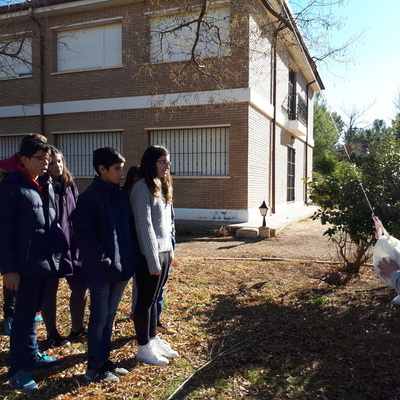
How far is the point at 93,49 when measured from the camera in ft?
41.5

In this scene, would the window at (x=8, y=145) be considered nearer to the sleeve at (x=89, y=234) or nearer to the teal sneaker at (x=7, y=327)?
the teal sneaker at (x=7, y=327)

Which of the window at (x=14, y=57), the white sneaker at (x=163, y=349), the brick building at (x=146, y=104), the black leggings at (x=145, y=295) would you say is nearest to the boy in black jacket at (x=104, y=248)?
the black leggings at (x=145, y=295)

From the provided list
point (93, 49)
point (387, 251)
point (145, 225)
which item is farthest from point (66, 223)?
point (93, 49)

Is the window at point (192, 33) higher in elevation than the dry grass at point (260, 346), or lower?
higher

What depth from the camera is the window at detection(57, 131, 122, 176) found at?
12828 mm

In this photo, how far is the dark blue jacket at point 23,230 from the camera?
277 cm

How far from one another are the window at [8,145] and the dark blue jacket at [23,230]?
12221mm

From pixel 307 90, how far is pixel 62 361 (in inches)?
822

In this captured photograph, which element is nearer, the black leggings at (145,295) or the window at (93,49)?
the black leggings at (145,295)

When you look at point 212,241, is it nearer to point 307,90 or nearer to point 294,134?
point 294,134

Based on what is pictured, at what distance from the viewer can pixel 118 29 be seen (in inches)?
487

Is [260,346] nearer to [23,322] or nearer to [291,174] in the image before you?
[23,322]

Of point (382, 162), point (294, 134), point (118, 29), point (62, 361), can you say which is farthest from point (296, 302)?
point (294, 134)

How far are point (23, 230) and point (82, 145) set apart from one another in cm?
1080
